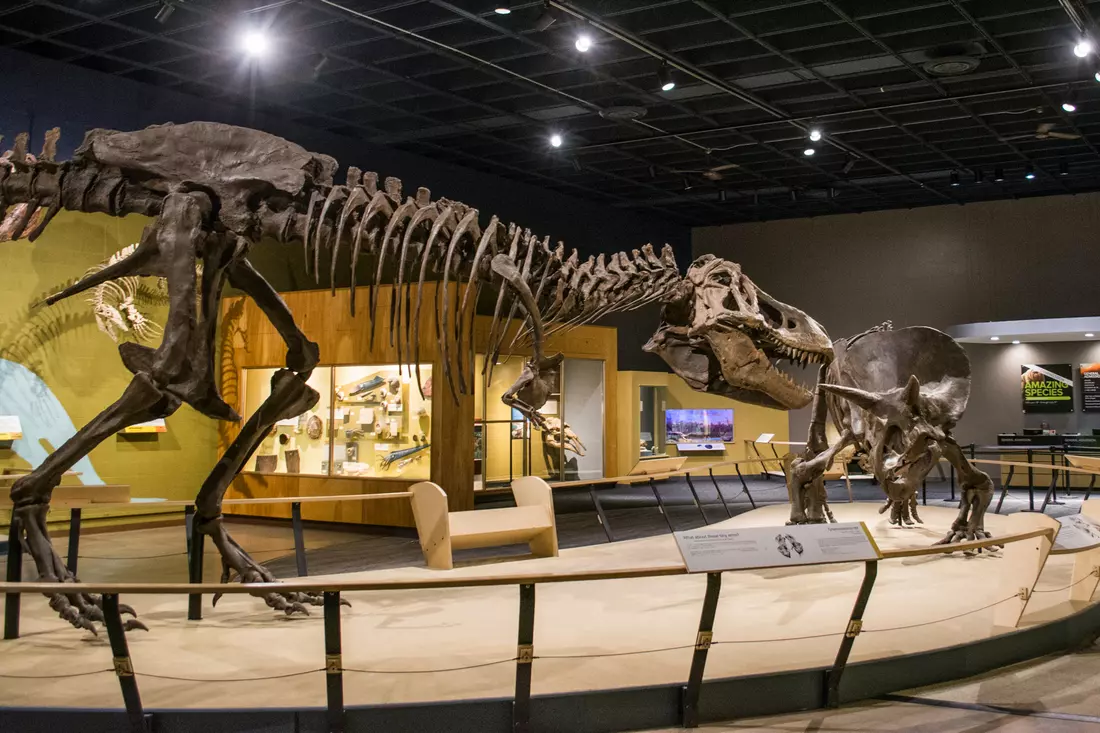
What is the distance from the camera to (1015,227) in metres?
16.5

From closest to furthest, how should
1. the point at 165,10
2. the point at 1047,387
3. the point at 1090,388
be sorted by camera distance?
the point at 165,10 → the point at 1090,388 → the point at 1047,387

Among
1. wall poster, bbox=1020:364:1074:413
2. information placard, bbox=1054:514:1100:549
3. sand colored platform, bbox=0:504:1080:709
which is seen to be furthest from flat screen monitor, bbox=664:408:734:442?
information placard, bbox=1054:514:1100:549

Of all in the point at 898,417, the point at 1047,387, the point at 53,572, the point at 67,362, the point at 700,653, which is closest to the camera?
the point at 700,653

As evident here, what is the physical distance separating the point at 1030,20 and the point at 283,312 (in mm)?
7970

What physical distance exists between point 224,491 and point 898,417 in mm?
4799

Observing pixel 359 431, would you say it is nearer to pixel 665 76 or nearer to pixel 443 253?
pixel 665 76

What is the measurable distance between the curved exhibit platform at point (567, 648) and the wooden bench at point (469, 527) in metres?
0.49

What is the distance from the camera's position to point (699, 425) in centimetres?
1773

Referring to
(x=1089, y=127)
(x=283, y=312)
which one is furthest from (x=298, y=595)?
(x=1089, y=127)

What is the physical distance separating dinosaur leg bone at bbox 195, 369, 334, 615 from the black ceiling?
4.59 m

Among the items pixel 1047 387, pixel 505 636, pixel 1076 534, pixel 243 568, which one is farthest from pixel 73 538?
pixel 1047 387

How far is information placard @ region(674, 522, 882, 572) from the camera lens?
3848 mm

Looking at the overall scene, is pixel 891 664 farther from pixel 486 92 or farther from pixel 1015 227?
pixel 1015 227

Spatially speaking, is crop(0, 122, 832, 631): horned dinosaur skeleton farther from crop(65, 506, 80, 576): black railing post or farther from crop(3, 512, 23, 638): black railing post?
crop(65, 506, 80, 576): black railing post
